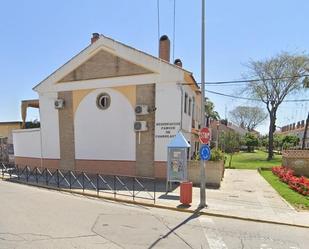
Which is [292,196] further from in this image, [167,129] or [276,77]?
[276,77]

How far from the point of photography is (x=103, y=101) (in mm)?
20109

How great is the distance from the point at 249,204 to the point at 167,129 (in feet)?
22.6

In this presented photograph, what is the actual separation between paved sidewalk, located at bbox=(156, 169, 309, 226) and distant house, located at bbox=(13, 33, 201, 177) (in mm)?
4235

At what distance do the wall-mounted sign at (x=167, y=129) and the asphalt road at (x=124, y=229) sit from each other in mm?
6922

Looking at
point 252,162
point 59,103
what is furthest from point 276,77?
point 59,103

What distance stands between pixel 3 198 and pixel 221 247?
9259mm

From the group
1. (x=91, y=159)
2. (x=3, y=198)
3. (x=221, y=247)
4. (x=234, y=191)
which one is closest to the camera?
(x=221, y=247)

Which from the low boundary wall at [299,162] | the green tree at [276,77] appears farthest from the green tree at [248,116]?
the low boundary wall at [299,162]

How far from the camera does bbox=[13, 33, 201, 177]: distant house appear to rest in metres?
17.8

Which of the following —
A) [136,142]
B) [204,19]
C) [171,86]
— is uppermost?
[204,19]

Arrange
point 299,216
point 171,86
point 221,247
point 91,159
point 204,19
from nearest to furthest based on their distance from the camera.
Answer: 1. point 221,247
2. point 299,216
3. point 204,19
4. point 171,86
5. point 91,159

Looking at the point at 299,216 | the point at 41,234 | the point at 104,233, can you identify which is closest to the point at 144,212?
the point at 104,233

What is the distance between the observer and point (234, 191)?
15344mm

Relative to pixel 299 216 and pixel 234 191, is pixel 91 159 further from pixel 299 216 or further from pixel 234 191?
pixel 299 216
